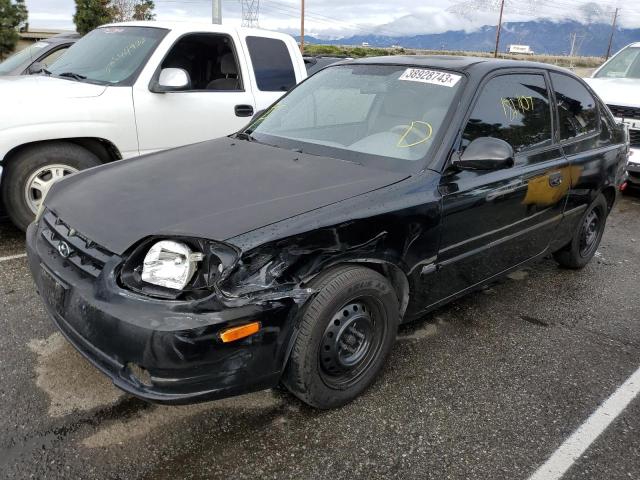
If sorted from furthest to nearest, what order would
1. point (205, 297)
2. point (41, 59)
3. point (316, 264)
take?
1. point (41, 59)
2. point (316, 264)
3. point (205, 297)

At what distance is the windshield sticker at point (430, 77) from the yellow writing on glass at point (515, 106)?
406 millimetres

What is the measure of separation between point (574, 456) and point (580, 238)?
100 inches

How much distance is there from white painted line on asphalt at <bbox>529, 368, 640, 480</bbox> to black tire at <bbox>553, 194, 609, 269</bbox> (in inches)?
60.7

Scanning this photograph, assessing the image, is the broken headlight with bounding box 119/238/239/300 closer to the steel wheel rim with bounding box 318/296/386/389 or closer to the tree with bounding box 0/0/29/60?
the steel wheel rim with bounding box 318/296/386/389

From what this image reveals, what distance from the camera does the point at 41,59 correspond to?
7.64m

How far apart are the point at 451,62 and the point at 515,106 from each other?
1.72ft

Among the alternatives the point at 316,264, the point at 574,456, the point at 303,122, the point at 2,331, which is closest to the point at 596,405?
the point at 574,456

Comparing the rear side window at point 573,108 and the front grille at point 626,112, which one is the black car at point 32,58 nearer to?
the rear side window at point 573,108

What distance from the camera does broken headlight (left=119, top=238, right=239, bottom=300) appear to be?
6.95 ft

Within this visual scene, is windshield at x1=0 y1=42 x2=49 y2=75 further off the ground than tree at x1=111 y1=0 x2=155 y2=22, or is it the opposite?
tree at x1=111 y1=0 x2=155 y2=22

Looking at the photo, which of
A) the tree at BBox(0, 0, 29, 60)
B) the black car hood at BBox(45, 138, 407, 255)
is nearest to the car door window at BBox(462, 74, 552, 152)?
the black car hood at BBox(45, 138, 407, 255)

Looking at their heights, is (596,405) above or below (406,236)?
below

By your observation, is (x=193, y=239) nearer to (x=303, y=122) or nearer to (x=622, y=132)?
(x=303, y=122)

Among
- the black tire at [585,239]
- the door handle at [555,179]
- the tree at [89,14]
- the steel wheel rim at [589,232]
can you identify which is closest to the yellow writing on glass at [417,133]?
the door handle at [555,179]
